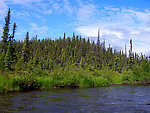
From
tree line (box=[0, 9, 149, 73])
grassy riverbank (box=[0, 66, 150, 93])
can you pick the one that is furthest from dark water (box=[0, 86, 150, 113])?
tree line (box=[0, 9, 149, 73])

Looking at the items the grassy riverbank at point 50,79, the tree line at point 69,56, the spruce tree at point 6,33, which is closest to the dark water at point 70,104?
the grassy riverbank at point 50,79

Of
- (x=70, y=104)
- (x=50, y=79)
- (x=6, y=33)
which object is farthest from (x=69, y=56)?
(x=70, y=104)

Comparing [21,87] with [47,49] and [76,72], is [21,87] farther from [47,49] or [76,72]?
[47,49]

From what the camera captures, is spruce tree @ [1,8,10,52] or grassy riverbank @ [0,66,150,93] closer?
grassy riverbank @ [0,66,150,93]

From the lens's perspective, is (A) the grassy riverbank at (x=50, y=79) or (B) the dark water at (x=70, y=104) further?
(A) the grassy riverbank at (x=50, y=79)

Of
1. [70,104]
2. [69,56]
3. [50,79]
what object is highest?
[69,56]

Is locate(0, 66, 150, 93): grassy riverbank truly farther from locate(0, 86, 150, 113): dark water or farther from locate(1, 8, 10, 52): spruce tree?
locate(1, 8, 10, 52): spruce tree

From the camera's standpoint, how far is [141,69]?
134 ft

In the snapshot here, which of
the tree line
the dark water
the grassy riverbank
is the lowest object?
the dark water

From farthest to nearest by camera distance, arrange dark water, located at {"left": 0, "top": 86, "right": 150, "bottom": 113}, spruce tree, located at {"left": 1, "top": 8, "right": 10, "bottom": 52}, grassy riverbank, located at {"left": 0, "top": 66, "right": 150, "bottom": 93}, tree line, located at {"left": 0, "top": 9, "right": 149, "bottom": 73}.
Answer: tree line, located at {"left": 0, "top": 9, "right": 149, "bottom": 73} → spruce tree, located at {"left": 1, "top": 8, "right": 10, "bottom": 52} → grassy riverbank, located at {"left": 0, "top": 66, "right": 150, "bottom": 93} → dark water, located at {"left": 0, "top": 86, "right": 150, "bottom": 113}

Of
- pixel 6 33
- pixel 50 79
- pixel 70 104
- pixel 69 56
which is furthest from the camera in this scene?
pixel 69 56

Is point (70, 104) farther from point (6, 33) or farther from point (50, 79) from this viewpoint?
point (6, 33)

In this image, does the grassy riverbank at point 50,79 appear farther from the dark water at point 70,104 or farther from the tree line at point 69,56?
the tree line at point 69,56

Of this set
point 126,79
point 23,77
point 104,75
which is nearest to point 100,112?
point 23,77
